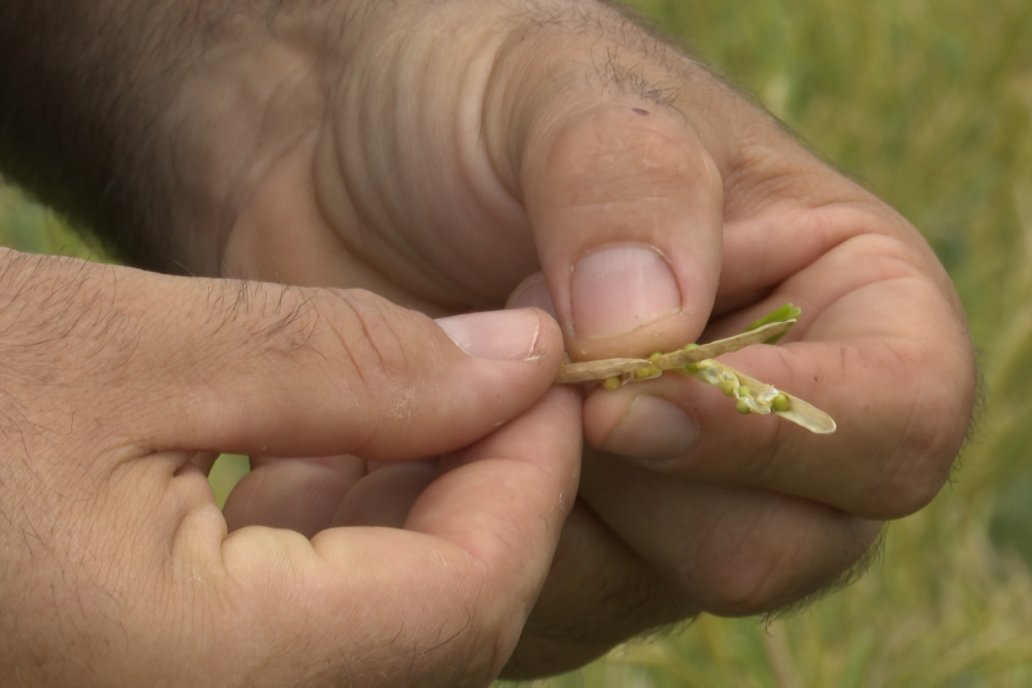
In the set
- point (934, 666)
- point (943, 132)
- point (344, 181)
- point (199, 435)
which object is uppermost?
point (199, 435)

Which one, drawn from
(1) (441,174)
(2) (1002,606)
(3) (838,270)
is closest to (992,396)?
(2) (1002,606)

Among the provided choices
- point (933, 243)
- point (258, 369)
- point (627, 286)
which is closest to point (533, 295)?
point (627, 286)

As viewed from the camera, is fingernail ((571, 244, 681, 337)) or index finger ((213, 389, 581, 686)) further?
fingernail ((571, 244, 681, 337))

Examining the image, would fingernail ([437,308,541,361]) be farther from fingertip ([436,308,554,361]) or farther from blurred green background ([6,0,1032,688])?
blurred green background ([6,0,1032,688])

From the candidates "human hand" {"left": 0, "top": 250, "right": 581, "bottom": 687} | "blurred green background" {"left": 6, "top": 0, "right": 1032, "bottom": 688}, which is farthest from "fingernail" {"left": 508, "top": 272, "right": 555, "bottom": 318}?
"blurred green background" {"left": 6, "top": 0, "right": 1032, "bottom": 688}

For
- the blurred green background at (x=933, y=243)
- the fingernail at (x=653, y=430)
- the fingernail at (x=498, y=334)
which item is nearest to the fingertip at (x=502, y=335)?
the fingernail at (x=498, y=334)

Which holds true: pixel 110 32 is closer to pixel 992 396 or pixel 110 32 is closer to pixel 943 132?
pixel 992 396

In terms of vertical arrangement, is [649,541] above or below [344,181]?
below

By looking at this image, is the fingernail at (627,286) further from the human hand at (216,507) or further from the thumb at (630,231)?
the human hand at (216,507)
